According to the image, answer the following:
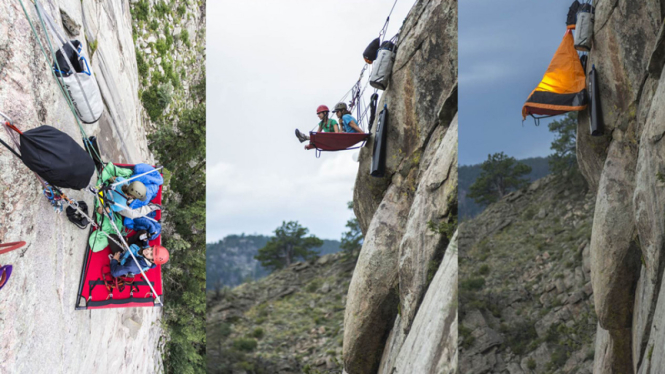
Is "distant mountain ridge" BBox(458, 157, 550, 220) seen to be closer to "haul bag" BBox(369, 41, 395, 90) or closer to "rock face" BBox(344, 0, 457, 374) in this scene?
"rock face" BBox(344, 0, 457, 374)

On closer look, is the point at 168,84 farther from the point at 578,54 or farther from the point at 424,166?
the point at 578,54

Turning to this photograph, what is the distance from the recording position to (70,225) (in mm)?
4332

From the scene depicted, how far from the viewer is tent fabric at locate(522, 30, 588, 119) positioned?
4.05 m

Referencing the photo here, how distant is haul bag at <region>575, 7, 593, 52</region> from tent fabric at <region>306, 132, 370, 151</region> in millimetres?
3074

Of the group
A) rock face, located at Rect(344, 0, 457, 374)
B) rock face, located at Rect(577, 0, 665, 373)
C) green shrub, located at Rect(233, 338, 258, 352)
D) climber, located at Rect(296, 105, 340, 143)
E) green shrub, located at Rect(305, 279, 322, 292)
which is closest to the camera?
rock face, located at Rect(577, 0, 665, 373)

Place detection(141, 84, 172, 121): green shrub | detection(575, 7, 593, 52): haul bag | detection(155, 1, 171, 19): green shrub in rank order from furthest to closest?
detection(155, 1, 171, 19): green shrub → detection(141, 84, 172, 121): green shrub → detection(575, 7, 593, 52): haul bag

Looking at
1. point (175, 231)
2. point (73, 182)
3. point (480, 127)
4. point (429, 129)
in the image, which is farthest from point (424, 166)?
point (175, 231)

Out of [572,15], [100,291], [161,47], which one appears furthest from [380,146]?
[161,47]

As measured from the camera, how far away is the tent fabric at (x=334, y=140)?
591 cm

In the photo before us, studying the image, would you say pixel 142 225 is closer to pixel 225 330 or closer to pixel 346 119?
pixel 346 119

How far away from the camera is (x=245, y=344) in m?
6.91

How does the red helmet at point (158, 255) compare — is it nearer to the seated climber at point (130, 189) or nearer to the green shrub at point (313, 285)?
the seated climber at point (130, 189)

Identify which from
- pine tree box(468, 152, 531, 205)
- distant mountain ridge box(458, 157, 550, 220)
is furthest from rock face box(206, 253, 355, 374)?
pine tree box(468, 152, 531, 205)

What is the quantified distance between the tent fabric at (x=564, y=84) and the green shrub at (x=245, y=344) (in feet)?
18.7
